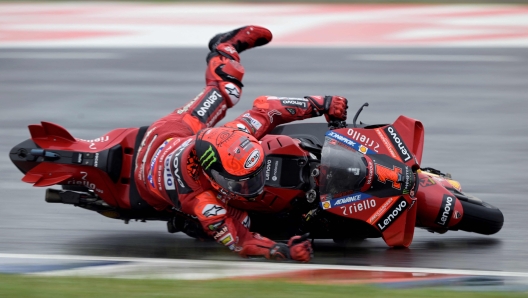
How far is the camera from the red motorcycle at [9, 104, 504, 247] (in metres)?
5.24

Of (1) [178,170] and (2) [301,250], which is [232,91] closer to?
(1) [178,170]

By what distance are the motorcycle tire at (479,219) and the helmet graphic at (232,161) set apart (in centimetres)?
161

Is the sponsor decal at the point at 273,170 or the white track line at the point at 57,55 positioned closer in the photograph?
the sponsor decal at the point at 273,170

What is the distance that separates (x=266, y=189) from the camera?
530cm

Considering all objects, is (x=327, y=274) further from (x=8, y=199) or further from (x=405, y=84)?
(x=405, y=84)

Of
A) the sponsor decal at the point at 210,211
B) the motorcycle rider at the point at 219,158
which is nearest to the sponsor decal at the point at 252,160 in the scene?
the motorcycle rider at the point at 219,158

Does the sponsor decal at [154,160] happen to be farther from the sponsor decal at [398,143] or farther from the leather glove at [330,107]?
the sponsor decal at [398,143]

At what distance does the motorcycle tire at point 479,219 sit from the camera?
223 inches

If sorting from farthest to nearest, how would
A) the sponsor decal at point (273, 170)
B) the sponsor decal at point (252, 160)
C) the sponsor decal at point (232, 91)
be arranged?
the sponsor decal at point (232, 91), the sponsor decal at point (273, 170), the sponsor decal at point (252, 160)

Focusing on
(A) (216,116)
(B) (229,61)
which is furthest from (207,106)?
(B) (229,61)

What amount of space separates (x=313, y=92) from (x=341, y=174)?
421 centimetres

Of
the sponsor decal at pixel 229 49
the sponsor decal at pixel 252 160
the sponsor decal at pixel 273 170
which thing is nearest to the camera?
the sponsor decal at pixel 252 160

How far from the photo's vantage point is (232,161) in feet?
15.8

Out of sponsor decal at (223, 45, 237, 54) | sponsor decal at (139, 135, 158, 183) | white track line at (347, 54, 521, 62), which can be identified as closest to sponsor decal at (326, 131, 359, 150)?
sponsor decal at (139, 135, 158, 183)
